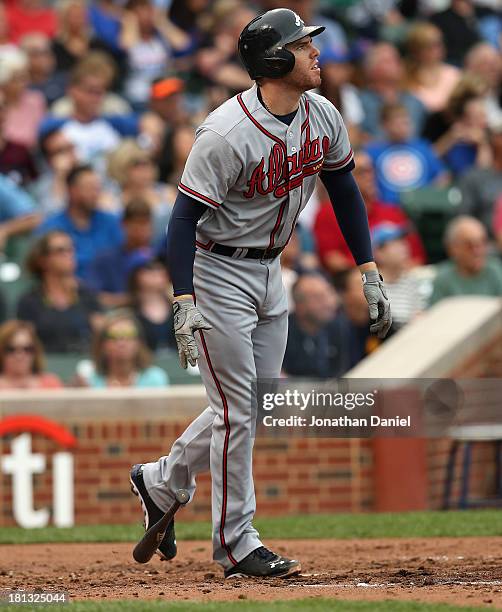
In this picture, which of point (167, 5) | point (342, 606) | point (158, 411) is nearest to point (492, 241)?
point (158, 411)

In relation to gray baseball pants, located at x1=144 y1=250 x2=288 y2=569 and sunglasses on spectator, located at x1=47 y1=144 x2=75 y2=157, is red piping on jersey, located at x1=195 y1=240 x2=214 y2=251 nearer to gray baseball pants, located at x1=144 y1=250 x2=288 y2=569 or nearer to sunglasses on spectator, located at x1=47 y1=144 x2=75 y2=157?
Result: gray baseball pants, located at x1=144 y1=250 x2=288 y2=569

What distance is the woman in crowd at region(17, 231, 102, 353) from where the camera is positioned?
379 inches

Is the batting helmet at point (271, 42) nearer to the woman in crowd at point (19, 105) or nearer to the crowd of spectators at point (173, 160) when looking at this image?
the crowd of spectators at point (173, 160)

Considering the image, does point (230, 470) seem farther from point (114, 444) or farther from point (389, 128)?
point (389, 128)

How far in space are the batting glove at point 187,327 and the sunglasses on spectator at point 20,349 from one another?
153 inches

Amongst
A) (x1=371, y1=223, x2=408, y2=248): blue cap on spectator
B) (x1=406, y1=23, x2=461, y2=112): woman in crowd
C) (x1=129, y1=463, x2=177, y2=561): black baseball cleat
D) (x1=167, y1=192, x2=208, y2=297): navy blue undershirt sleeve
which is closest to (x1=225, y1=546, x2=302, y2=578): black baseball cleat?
(x1=129, y1=463, x2=177, y2=561): black baseball cleat

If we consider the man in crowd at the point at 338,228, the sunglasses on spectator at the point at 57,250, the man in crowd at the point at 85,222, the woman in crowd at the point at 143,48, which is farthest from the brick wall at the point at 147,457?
the woman in crowd at the point at 143,48

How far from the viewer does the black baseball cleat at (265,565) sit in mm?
5488

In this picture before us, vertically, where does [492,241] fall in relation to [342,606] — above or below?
above

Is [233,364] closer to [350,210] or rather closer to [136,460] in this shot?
[350,210]

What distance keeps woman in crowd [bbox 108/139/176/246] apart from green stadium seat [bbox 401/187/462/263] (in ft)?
6.69

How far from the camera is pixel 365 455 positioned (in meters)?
8.83

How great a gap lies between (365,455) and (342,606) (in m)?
4.21

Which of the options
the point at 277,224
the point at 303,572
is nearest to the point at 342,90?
the point at 277,224
